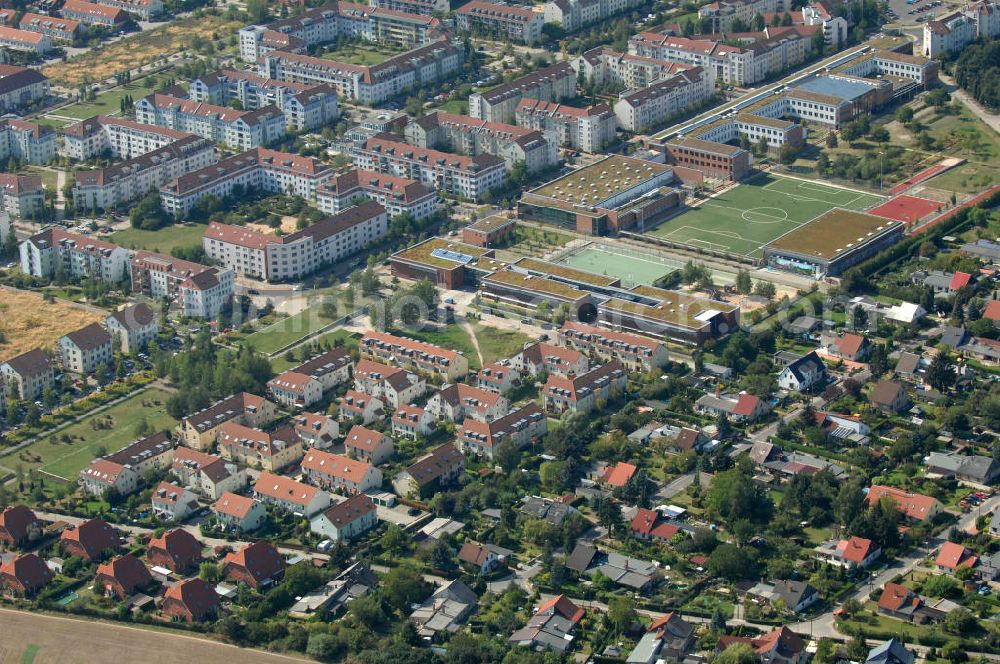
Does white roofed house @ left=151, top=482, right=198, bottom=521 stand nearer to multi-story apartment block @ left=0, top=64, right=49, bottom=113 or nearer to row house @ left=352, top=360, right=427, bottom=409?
row house @ left=352, top=360, right=427, bottom=409

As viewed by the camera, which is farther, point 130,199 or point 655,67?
point 655,67

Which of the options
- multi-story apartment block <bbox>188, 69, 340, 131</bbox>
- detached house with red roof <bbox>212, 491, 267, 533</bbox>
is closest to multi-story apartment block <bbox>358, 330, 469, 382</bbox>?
detached house with red roof <bbox>212, 491, 267, 533</bbox>

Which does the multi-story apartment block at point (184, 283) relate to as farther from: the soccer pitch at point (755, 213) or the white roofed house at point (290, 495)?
the soccer pitch at point (755, 213)

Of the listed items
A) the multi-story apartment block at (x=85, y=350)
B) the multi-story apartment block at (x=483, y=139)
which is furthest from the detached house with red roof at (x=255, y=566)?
the multi-story apartment block at (x=483, y=139)

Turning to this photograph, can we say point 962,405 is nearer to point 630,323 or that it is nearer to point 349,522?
point 630,323

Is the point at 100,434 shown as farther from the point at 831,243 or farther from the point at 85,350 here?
the point at 831,243

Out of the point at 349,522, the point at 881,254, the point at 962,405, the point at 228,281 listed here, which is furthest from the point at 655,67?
the point at 349,522

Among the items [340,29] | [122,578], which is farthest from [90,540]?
[340,29]

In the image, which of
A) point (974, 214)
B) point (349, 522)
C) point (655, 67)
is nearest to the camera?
point (349, 522)
